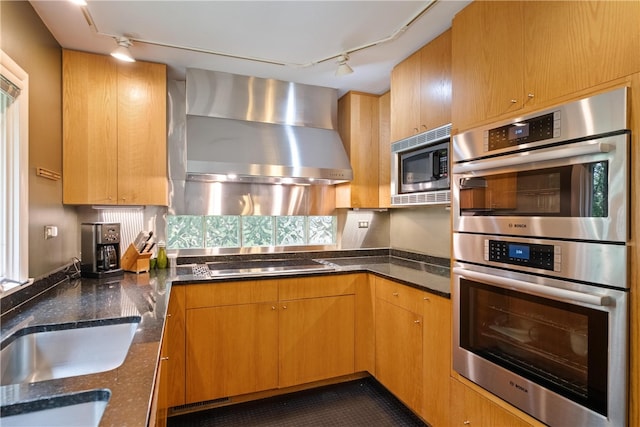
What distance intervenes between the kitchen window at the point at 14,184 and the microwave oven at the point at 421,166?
2217 mm

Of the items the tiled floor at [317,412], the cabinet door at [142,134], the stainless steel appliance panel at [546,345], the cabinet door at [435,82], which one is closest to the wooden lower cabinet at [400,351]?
the tiled floor at [317,412]

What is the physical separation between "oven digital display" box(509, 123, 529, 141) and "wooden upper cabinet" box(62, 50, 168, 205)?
2.26m

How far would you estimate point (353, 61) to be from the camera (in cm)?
240

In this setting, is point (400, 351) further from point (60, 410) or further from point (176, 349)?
point (60, 410)

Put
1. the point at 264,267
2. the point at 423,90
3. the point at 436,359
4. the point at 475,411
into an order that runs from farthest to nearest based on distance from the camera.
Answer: the point at 264,267 < the point at 423,90 < the point at 436,359 < the point at 475,411

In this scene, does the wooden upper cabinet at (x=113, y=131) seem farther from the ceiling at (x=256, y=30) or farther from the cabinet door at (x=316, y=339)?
the cabinet door at (x=316, y=339)

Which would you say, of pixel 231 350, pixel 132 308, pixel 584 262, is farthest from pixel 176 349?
pixel 584 262

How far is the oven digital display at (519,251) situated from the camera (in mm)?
1385

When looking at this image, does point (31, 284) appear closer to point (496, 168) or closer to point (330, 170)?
point (330, 170)

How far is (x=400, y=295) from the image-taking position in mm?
2217

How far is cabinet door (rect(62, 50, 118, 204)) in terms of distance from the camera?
2.23 metres

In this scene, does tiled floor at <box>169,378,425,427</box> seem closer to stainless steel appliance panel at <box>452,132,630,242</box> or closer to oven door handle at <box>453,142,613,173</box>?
stainless steel appliance panel at <box>452,132,630,242</box>

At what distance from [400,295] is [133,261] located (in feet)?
6.39

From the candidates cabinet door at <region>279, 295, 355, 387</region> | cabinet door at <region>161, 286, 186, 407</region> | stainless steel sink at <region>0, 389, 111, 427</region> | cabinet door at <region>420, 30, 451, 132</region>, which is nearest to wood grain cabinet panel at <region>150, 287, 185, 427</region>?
cabinet door at <region>161, 286, 186, 407</region>
